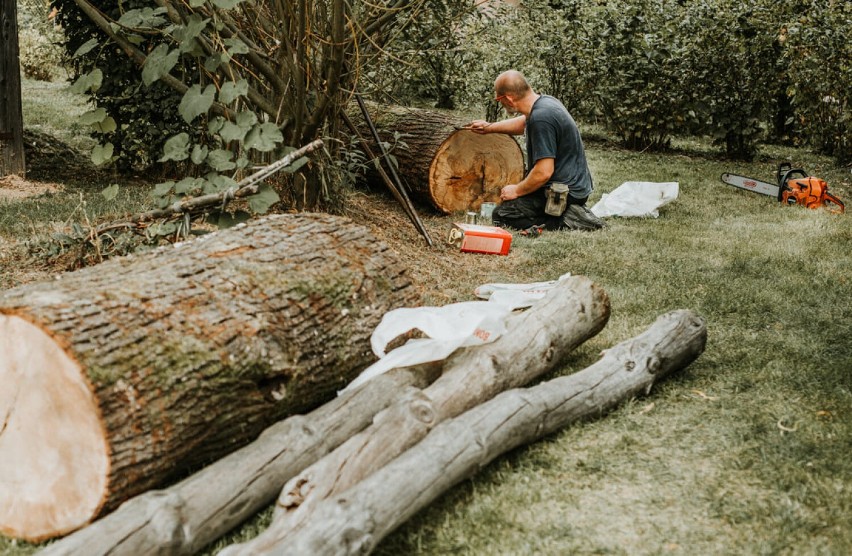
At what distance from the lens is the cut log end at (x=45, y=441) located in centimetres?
224

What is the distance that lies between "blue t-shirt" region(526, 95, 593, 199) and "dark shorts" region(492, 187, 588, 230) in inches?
5.7

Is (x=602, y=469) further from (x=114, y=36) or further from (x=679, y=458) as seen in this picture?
(x=114, y=36)

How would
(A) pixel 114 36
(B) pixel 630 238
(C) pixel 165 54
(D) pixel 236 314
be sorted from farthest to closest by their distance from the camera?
(B) pixel 630 238
(A) pixel 114 36
(C) pixel 165 54
(D) pixel 236 314

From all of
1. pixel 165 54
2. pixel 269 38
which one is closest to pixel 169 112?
pixel 269 38

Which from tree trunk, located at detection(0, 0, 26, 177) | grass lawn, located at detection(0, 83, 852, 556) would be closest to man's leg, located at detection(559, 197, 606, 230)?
grass lawn, located at detection(0, 83, 852, 556)

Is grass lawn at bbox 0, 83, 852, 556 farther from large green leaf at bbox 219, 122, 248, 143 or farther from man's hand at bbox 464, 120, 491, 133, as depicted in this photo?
large green leaf at bbox 219, 122, 248, 143

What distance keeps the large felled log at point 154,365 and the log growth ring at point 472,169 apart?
3.60m

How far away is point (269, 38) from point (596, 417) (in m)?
3.22

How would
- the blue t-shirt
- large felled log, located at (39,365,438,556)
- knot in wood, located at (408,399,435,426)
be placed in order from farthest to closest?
the blue t-shirt
knot in wood, located at (408,399,435,426)
large felled log, located at (39,365,438,556)

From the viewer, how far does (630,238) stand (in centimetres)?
604

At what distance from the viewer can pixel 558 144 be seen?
6.40m

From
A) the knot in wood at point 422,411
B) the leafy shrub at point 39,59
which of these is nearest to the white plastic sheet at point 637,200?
the knot in wood at point 422,411

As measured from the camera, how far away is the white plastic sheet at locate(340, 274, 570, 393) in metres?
3.08

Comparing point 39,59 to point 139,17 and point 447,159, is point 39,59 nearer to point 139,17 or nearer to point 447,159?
point 447,159
